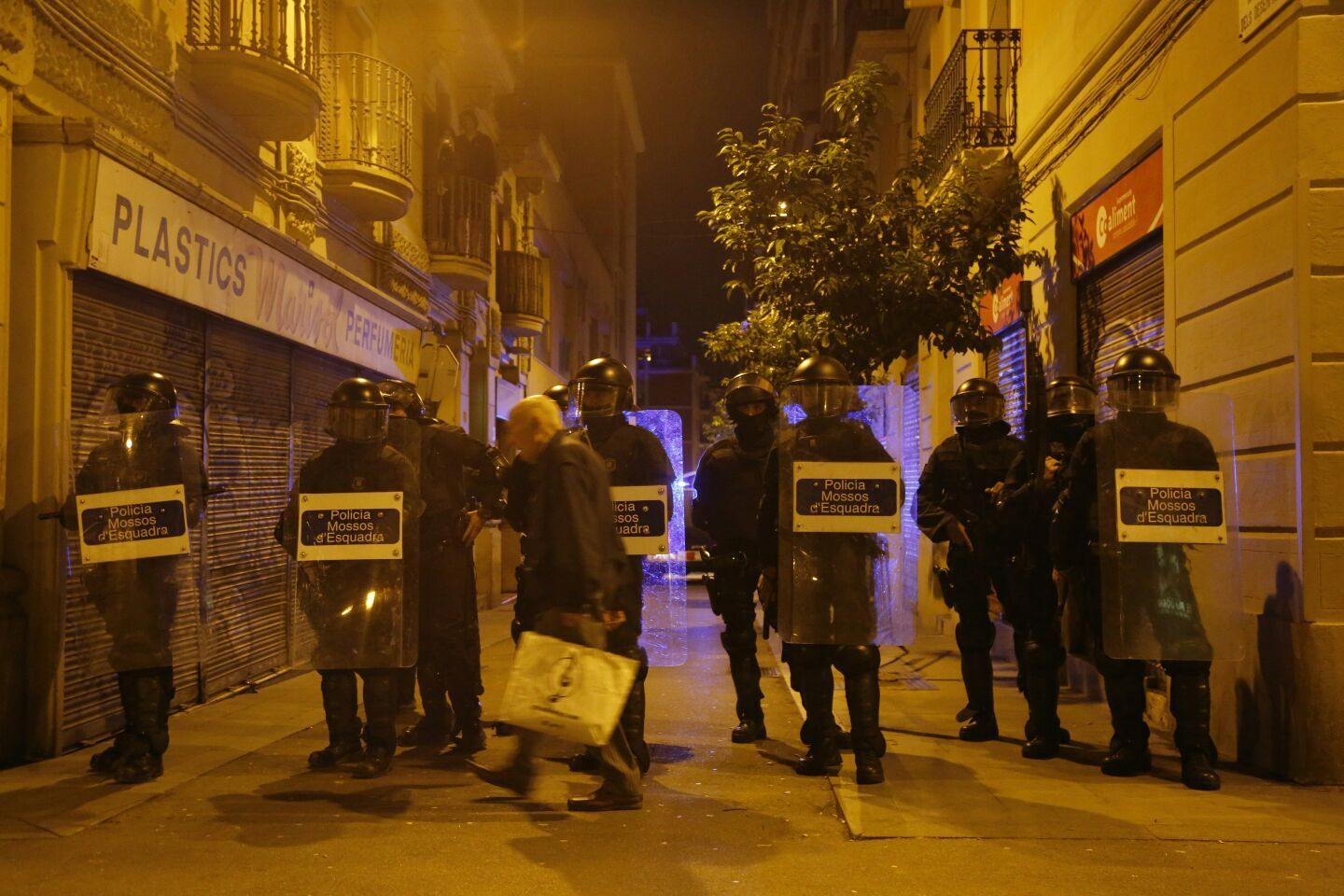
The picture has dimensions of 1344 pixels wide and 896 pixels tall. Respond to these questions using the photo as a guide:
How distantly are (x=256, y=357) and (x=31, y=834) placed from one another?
5.80 m

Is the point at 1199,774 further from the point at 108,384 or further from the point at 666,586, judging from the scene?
the point at 108,384

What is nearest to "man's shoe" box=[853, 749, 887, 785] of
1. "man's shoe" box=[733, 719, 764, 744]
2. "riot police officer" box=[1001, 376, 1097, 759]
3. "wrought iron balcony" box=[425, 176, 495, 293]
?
"riot police officer" box=[1001, 376, 1097, 759]

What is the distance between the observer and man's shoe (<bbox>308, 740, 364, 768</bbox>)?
6.29 metres

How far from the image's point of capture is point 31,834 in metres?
5.04

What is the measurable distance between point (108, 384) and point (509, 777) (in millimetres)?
3788

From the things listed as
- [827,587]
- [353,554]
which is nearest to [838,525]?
[827,587]

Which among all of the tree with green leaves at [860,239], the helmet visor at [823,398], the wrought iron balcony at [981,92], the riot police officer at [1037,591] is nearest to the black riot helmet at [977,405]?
the riot police officer at [1037,591]

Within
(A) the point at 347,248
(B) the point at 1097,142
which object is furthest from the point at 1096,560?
(A) the point at 347,248

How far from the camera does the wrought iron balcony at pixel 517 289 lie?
21.3 meters

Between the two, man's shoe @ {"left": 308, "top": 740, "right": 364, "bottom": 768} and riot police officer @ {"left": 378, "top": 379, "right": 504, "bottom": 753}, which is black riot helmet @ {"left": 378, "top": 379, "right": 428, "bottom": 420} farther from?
man's shoe @ {"left": 308, "top": 740, "right": 364, "bottom": 768}

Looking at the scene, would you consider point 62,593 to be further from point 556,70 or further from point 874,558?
point 556,70

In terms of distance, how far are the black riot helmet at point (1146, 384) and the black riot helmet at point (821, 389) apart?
53.7 inches

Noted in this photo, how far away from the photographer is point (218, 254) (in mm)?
9039

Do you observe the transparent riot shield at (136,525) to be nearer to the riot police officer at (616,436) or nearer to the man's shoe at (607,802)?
the riot police officer at (616,436)
